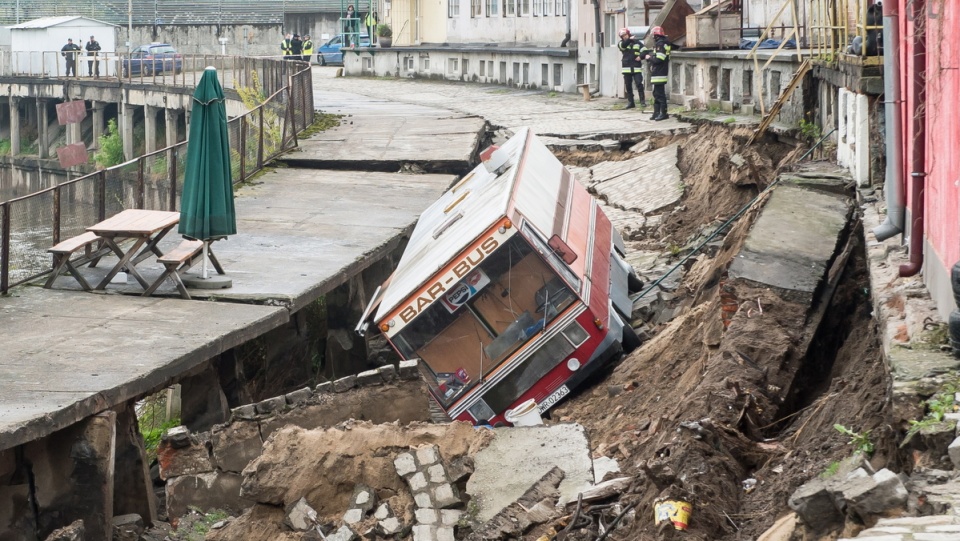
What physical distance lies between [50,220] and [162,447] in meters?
4.58

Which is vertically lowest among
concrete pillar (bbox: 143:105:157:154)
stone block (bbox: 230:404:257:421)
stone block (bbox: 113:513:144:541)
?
stone block (bbox: 113:513:144:541)

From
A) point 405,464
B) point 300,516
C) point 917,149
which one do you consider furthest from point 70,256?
point 917,149

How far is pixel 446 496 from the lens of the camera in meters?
9.28

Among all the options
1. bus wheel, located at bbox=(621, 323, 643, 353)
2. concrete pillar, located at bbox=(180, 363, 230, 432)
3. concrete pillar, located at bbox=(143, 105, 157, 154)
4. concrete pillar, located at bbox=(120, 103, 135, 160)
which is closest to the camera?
concrete pillar, located at bbox=(180, 363, 230, 432)

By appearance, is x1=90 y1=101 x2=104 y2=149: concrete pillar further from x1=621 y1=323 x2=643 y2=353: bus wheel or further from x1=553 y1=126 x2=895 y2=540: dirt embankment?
x1=621 y1=323 x2=643 y2=353: bus wheel

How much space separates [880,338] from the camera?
28.3 ft

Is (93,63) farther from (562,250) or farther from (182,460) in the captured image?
(182,460)

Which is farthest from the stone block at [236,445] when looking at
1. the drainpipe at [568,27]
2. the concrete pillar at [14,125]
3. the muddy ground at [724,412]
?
the concrete pillar at [14,125]

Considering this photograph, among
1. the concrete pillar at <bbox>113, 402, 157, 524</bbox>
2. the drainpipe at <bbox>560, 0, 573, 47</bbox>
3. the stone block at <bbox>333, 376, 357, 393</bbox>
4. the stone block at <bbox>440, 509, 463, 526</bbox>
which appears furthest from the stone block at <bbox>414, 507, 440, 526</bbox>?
the drainpipe at <bbox>560, 0, 573, 47</bbox>

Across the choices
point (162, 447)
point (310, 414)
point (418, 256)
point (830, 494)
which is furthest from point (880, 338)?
point (418, 256)

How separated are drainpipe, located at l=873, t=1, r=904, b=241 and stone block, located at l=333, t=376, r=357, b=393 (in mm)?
4597

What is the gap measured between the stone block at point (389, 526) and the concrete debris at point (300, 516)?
0.61 m

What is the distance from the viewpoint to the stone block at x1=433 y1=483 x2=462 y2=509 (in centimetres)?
924

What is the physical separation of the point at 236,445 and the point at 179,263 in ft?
9.72
